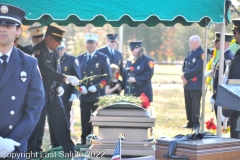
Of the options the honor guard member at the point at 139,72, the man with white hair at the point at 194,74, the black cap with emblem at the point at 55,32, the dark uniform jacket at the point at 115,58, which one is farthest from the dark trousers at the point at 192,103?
the black cap with emblem at the point at 55,32

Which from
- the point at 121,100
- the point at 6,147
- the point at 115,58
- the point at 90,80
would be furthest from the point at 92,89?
the point at 6,147

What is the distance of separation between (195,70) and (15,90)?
847 cm

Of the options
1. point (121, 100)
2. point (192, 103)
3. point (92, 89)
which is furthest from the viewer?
point (192, 103)

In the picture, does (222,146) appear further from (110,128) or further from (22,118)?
(110,128)

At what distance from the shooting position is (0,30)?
4.34 meters

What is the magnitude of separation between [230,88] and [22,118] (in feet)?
5.32

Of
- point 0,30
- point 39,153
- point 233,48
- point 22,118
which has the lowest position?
point 39,153

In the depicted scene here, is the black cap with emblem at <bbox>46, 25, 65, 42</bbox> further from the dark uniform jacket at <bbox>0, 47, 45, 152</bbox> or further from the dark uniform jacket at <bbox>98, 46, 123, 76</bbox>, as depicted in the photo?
the dark uniform jacket at <bbox>98, 46, 123, 76</bbox>

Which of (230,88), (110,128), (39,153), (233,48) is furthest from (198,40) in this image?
(230,88)

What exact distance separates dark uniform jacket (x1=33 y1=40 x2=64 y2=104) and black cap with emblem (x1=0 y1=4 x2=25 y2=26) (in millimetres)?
3738

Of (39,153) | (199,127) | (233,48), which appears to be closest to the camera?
(39,153)

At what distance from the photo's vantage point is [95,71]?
34.8ft

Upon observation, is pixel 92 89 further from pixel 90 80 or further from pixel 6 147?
pixel 6 147

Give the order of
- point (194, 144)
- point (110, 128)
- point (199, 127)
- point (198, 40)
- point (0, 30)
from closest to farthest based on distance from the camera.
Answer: point (194, 144) → point (0, 30) → point (110, 128) → point (199, 127) → point (198, 40)
